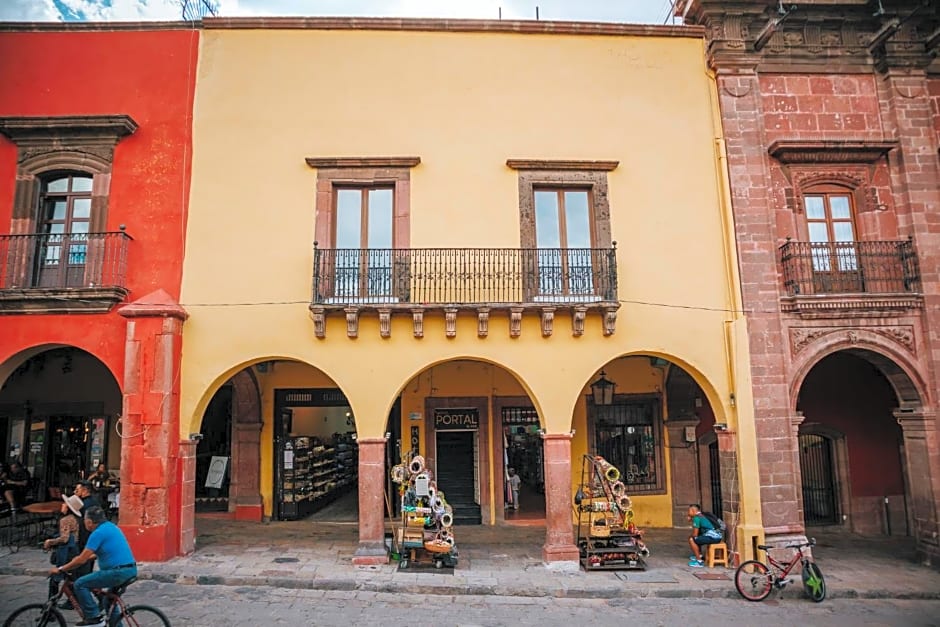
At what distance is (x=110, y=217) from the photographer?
11430 mm

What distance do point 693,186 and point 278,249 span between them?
25.5 feet

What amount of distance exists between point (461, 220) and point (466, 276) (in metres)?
1.08

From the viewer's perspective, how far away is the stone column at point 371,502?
34.8 feet

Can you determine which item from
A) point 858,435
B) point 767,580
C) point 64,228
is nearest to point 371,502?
point 767,580

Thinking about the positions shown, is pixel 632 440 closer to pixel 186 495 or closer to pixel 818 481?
pixel 818 481

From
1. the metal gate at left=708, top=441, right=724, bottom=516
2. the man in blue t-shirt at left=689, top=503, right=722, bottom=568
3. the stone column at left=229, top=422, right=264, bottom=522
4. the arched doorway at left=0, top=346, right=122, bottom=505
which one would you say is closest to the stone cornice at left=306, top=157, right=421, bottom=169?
the stone column at left=229, top=422, right=264, bottom=522

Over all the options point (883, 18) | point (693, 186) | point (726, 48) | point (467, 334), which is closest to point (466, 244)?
point (467, 334)

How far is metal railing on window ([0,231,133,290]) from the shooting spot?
11.1m

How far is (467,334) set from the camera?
11180 millimetres

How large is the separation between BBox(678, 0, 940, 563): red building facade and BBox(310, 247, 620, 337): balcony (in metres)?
2.92

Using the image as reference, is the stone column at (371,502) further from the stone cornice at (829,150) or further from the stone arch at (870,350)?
the stone cornice at (829,150)

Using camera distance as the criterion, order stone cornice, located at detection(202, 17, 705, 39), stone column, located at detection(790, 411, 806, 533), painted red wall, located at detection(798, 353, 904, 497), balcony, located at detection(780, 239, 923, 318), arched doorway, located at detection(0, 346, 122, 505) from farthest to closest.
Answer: arched doorway, located at detection(0, 346, 122, 505) → painted red wall, located at detection(798, 353, 904, 497) → stone cornice, located at detection(202, 17, 705, 39) → balcony, located at detection(780, 239, 923, 318) → stone column, located at detection(790, 411, 806, 533)

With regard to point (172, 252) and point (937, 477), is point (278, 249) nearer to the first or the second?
point (172, 252)

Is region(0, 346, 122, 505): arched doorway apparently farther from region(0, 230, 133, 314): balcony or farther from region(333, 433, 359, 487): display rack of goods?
region(333, 433, 359, 487): display rack of goods
